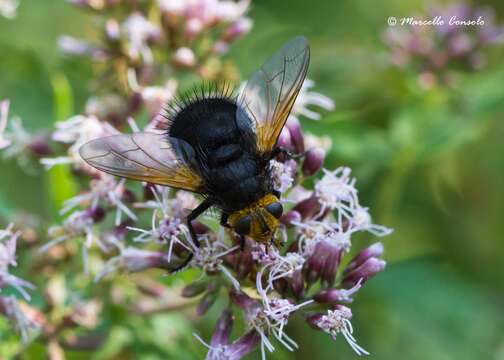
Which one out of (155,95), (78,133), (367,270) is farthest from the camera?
(155,95)

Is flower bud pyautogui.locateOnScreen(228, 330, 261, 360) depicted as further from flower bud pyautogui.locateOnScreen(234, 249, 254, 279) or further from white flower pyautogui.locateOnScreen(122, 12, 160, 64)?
white flower pyautogui.locateOnScreen(122, 12, 160, 64)

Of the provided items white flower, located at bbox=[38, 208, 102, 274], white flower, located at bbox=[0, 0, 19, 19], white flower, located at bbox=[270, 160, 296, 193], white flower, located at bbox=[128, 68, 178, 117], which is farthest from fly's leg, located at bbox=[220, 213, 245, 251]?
white flower, located at bbox=[0, 0, 19, 19]

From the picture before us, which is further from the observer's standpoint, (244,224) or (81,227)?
(81,227)

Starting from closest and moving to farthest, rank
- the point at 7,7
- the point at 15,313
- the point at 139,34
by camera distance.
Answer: the point at 15,313 → the point at 139,34 → the point at 7,7

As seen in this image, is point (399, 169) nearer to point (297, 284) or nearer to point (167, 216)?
point (297, 284)

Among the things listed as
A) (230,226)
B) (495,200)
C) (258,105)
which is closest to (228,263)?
(230,226)

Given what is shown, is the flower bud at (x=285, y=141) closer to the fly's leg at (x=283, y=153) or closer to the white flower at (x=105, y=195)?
the fly's leg at (x=283, y=153)

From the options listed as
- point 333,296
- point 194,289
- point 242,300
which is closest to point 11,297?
point 194,289
